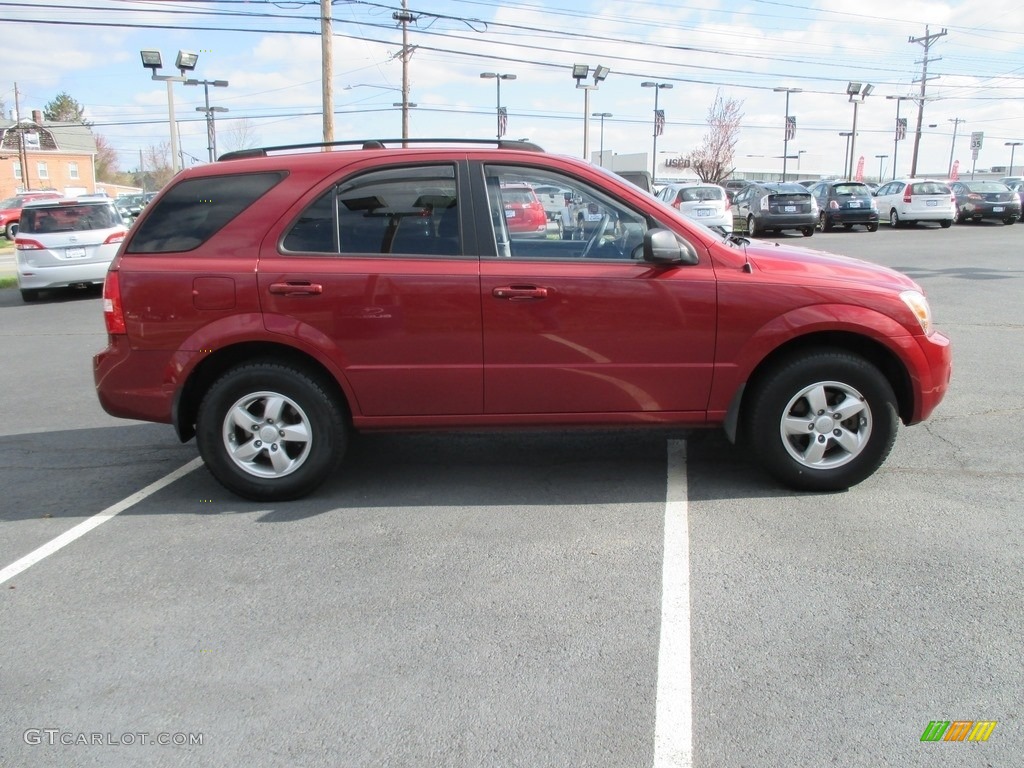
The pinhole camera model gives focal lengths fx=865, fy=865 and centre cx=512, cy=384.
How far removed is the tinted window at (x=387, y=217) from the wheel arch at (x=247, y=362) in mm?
561

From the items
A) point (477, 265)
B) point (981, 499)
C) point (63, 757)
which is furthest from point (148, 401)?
point (981, 499)

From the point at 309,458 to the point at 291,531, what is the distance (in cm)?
45

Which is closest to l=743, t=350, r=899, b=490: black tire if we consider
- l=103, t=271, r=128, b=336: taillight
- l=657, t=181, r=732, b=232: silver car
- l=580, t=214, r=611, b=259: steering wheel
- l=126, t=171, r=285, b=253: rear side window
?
l=580, t=214, r=611, b=259: steering wheel

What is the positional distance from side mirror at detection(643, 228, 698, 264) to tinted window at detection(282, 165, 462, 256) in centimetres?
98

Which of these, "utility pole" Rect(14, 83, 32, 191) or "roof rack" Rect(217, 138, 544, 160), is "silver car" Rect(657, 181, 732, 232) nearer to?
"roof rack" Rect(217, 138, 544, 160)

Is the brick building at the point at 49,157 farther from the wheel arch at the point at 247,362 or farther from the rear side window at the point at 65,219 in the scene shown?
the wheel arch at the point at 247,362

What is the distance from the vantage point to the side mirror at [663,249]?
A: 4.39m

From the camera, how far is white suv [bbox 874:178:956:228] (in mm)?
26547

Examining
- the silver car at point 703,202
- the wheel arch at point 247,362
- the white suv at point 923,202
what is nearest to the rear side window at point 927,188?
the white suv at point 923,202

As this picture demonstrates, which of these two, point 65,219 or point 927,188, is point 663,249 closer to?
point 65,219

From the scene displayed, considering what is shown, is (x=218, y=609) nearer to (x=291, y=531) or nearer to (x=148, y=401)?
(x=291, y=531)

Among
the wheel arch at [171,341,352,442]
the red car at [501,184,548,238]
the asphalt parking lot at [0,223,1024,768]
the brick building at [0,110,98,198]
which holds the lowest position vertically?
the asphalt parking lot at [0,223,1024,768]

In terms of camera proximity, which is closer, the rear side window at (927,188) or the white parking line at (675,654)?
the white parking line at (675,654)

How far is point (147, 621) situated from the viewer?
11.6 feet
